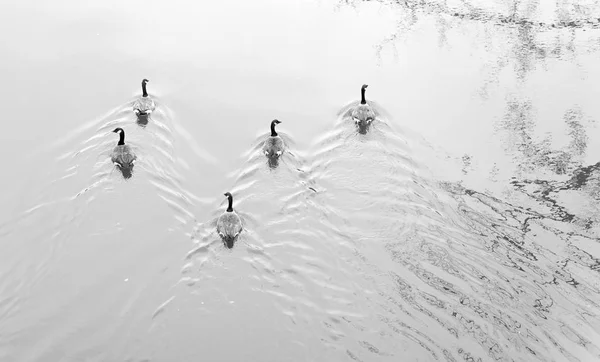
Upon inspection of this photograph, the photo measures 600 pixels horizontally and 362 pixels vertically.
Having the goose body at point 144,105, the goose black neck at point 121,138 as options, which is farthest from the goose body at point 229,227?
the goose body at point 144,105

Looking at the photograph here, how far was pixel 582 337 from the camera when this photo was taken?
11484mm

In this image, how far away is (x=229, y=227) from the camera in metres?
13.1

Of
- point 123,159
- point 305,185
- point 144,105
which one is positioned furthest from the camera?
point 144,105

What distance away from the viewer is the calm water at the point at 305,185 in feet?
38.2

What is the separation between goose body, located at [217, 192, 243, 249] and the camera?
13.1 metres

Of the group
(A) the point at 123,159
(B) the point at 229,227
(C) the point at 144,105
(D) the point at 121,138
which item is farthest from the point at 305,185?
(C) the point at 144,105

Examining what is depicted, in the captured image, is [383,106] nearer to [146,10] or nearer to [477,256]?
[477,256]

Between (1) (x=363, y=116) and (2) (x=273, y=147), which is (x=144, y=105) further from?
(1) (x=363, y=116)

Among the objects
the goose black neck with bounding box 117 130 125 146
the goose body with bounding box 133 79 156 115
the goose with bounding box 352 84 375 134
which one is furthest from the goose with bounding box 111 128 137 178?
the goose with bounding box 352 84 375 134

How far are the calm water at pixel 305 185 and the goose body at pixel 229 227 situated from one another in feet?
0.60

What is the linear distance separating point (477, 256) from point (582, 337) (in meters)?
2.28

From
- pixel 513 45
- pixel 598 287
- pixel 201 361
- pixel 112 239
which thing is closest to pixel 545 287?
pixel 598 287

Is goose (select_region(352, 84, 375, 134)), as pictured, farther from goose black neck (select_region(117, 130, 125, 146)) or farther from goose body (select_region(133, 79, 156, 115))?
goose black neck (select_region(117, 130, 125, 146))

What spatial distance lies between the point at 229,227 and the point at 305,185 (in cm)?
222
